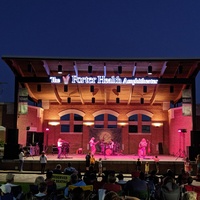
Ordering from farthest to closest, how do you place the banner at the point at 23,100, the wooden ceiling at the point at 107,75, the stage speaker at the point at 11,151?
the banner at the point at 23,100 → the wooden ceiling at the point at 107,75 → the stage speaker at the point at 11,151

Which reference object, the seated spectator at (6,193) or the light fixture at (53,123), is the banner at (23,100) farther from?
the seated spectator at (6,193)

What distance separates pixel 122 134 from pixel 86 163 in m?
10.6

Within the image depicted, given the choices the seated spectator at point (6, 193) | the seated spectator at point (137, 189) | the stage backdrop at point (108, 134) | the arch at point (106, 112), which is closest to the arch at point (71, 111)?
the arch at point (106, 112)

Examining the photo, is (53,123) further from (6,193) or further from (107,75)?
(6,193)

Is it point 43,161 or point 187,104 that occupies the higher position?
point 187,104

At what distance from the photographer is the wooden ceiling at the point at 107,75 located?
72.2 ft

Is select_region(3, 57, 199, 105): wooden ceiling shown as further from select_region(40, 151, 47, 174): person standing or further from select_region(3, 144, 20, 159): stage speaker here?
select_region(40, 151, 47, 174): person standing

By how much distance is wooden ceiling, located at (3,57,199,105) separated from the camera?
22.0m

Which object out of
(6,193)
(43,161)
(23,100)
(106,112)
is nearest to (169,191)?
(6,193)

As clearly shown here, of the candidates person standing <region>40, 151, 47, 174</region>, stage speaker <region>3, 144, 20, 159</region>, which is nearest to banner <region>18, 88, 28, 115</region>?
stage speaker <region>3, 144, 20, 159</region>

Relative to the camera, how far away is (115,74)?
24.3 m

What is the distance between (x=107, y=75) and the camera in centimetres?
2461

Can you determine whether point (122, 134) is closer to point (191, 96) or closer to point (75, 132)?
point (75, 132)

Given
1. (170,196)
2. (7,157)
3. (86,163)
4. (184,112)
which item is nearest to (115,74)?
(184,112)
